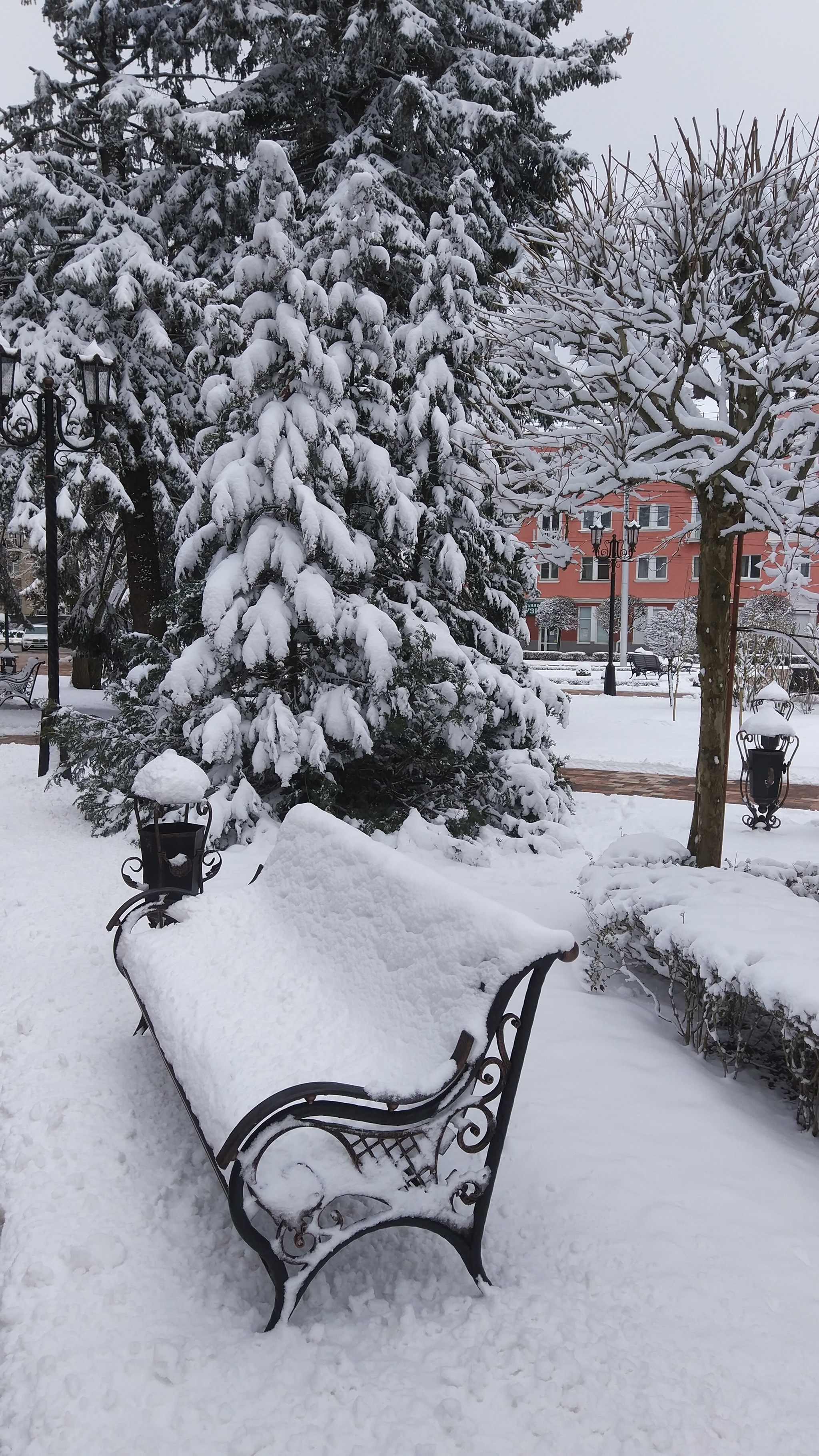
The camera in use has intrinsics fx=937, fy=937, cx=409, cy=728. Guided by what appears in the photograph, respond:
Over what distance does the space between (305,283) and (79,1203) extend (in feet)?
23.3

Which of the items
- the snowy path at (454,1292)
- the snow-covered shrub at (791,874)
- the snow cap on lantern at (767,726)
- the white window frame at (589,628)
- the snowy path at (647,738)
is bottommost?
the snowy path at (454,1292)

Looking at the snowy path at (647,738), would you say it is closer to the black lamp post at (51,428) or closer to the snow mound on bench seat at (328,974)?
the black lamp post at (51,428)

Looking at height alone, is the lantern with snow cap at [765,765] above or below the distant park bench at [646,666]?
below

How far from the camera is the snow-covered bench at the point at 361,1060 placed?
2559mm

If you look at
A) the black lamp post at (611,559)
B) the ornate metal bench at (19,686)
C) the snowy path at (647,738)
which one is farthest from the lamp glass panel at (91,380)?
the black lamp post at (611,559)

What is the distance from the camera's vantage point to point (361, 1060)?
2.94 m

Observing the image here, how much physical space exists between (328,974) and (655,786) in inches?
349

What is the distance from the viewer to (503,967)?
2641 mm

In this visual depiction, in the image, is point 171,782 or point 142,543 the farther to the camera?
point 142,543

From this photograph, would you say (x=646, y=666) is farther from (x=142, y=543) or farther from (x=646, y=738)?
(x=142, y=543)

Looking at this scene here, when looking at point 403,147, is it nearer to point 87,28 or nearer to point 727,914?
point 87,28

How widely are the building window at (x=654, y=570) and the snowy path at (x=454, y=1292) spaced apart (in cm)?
4854

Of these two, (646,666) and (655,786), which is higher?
(646,666)

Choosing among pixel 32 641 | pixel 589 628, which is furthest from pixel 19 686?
pixel 589 628
